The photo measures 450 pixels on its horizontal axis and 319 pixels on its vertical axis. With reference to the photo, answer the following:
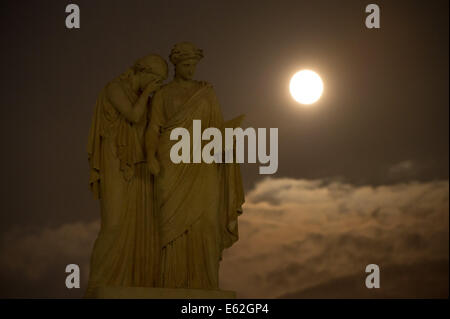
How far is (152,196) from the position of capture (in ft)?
31.6

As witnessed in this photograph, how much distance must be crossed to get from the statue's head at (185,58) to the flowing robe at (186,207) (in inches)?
13.6

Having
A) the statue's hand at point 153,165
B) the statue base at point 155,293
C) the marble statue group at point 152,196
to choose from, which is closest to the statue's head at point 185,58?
the marble statue group at point 152,196

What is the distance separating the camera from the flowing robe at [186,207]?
9.40 metres

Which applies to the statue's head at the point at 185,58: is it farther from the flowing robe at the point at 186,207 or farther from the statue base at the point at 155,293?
the statue base at the point at 155,293

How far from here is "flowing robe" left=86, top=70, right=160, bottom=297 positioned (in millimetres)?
9328

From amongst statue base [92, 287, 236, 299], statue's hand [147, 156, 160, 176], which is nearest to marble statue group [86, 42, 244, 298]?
statue's hand [147, 156, 160, 176]

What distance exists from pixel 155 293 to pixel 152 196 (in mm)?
1243

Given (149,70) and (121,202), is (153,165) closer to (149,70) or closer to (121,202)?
(121,202)

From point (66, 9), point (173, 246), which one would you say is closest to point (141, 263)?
point (173, 246)
